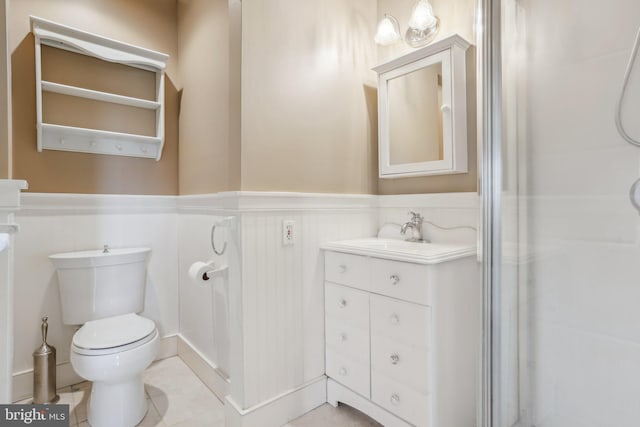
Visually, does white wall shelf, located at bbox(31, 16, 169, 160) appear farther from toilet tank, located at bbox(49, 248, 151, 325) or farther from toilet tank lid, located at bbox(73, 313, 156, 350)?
toilet tank lid, located at bbox(73, 313, 156, 350)

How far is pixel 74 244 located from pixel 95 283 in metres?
0.31


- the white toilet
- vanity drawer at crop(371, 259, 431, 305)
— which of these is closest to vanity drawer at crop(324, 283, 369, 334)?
vanity drawer at crop(371, 259, 431, 305)

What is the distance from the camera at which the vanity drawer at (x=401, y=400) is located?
126 centimetres

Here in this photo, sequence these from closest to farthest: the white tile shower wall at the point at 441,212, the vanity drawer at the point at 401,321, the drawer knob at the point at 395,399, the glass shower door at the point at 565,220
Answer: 1. the glass shower door at the point at 565,220
2. the vanity drawer at the point at 401,321
3. the drawer knob at the point at 395,399
4. the white tile shower wall at the point at 441,212

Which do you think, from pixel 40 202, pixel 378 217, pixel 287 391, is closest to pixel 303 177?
pixel 378 217

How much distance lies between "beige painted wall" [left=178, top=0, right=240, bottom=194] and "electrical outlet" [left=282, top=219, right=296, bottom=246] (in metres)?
0.30

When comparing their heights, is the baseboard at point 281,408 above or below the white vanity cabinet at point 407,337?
below

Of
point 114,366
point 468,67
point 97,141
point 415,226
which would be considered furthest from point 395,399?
point 97,141

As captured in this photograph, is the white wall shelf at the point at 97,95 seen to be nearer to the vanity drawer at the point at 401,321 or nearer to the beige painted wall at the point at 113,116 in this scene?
the beige painted wall at the point at 113,116

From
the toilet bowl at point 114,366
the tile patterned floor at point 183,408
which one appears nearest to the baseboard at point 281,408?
the tile patterned floor at point 183,408

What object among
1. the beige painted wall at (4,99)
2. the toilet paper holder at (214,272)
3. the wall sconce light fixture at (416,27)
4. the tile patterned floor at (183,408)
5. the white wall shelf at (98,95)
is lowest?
the tile patterned floor at (183,408)

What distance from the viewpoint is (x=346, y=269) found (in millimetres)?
1568

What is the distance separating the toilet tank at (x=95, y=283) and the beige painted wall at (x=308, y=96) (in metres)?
1.04

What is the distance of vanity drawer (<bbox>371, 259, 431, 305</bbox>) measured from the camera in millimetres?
1253
